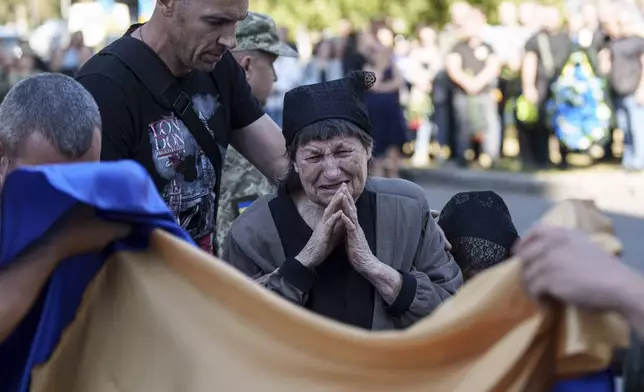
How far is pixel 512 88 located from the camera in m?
16.1

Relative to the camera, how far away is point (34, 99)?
339 centimetres

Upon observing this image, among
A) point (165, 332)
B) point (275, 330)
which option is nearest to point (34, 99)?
point (165, 332)

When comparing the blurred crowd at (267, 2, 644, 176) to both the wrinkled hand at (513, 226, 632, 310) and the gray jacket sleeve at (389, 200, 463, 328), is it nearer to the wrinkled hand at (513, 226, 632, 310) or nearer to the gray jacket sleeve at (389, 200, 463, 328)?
the gray jacket sleeve at (389, 200, 463, 328)

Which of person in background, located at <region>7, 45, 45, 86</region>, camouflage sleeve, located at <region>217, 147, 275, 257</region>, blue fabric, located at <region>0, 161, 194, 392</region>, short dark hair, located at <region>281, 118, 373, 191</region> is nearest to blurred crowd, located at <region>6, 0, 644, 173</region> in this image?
person in background, located at <region>7, 45, 45, 86</region>

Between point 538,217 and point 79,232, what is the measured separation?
402 inches

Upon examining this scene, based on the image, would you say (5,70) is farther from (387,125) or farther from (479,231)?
(479,231)

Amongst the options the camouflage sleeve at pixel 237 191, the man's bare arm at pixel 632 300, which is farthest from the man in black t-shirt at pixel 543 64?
the man's bare arm at pixel 632 300

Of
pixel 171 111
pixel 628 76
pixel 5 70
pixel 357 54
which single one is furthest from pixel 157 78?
pixel 5 70

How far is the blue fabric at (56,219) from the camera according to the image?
119 inches

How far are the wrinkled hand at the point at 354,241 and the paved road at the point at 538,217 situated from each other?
6692 millimetres

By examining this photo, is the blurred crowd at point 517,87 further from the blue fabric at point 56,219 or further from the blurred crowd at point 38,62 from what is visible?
the blue fabric at point 56,219

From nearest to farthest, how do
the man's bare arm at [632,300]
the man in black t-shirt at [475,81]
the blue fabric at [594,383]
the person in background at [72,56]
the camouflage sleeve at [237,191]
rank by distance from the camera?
1. the man's bare arm at [632,300]
2. the blue fabric at [594,383]
3. the camouflage sleeve at [237,191]
4. the man in black t-shirt at [475,81]
5. the person in background at [72,56]

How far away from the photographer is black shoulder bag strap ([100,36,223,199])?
14.0ft

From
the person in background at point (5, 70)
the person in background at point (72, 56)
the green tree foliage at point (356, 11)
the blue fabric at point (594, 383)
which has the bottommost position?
the person in background at point (5, 70)
